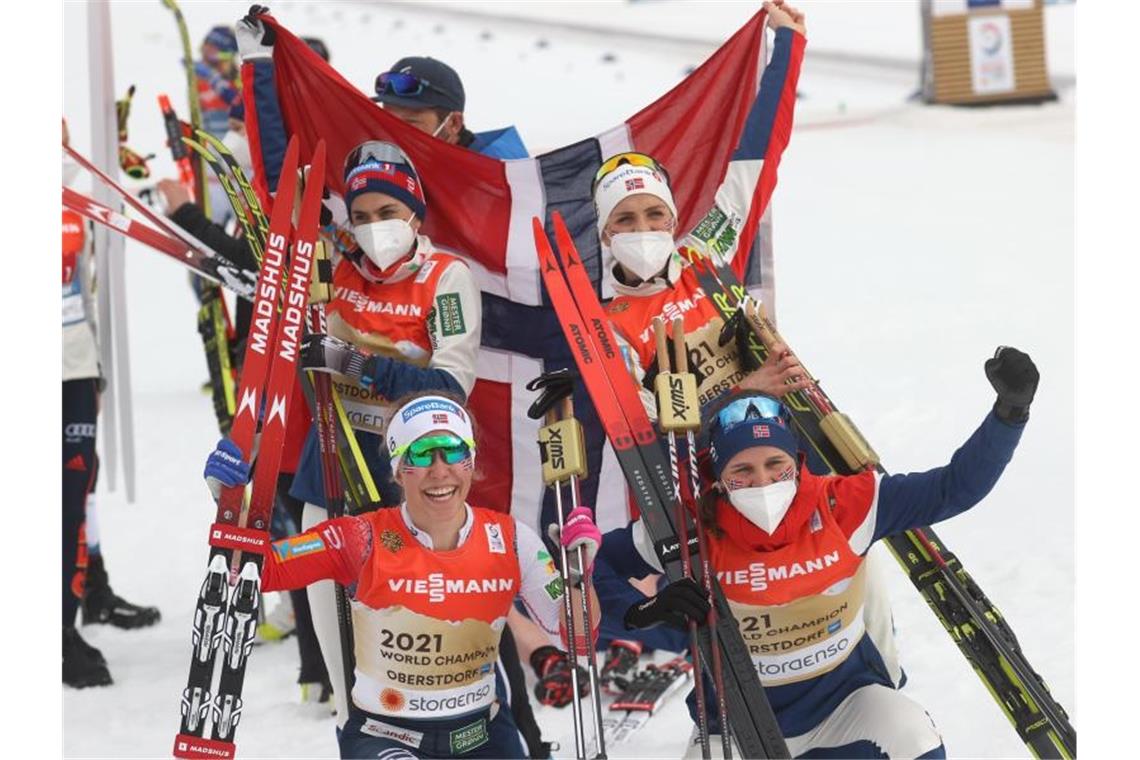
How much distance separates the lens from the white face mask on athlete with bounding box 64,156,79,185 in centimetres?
608

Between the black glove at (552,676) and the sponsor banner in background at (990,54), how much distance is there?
13.0 meters

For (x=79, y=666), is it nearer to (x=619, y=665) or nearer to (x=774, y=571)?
(x=619, y=665)

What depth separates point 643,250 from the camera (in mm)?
4543

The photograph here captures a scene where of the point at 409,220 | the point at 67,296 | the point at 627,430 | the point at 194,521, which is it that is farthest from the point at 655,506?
the point at 194,521

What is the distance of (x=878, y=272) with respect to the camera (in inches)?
502

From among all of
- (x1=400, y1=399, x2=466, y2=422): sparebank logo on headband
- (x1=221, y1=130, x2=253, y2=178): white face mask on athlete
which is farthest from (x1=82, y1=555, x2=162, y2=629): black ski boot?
(x1=400, y1=399, x2=466, y2=422): sparebank logo on headband

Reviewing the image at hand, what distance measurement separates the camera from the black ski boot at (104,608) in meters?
6.91

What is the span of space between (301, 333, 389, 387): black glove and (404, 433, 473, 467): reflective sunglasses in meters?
0.48

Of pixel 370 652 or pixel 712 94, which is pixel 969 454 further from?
pixel 712 94

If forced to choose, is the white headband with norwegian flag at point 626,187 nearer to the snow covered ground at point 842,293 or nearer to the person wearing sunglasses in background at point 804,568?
the person wearing sunglasses in background at point 804,568

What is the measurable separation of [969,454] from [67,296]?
360 cm

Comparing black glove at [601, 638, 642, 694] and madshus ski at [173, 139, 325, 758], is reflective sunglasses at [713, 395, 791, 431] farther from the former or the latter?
black glove at [601, 638, 642, 694]

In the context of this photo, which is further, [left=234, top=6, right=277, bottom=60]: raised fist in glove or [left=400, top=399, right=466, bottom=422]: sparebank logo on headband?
[left=234, top=6, right=277, bottom=60]: raised fist in glove

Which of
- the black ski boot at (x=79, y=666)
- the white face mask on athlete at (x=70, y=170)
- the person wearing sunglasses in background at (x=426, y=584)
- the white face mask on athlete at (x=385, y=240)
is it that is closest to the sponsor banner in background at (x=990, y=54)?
the white face mask on athlete at (x=70, y=170)
